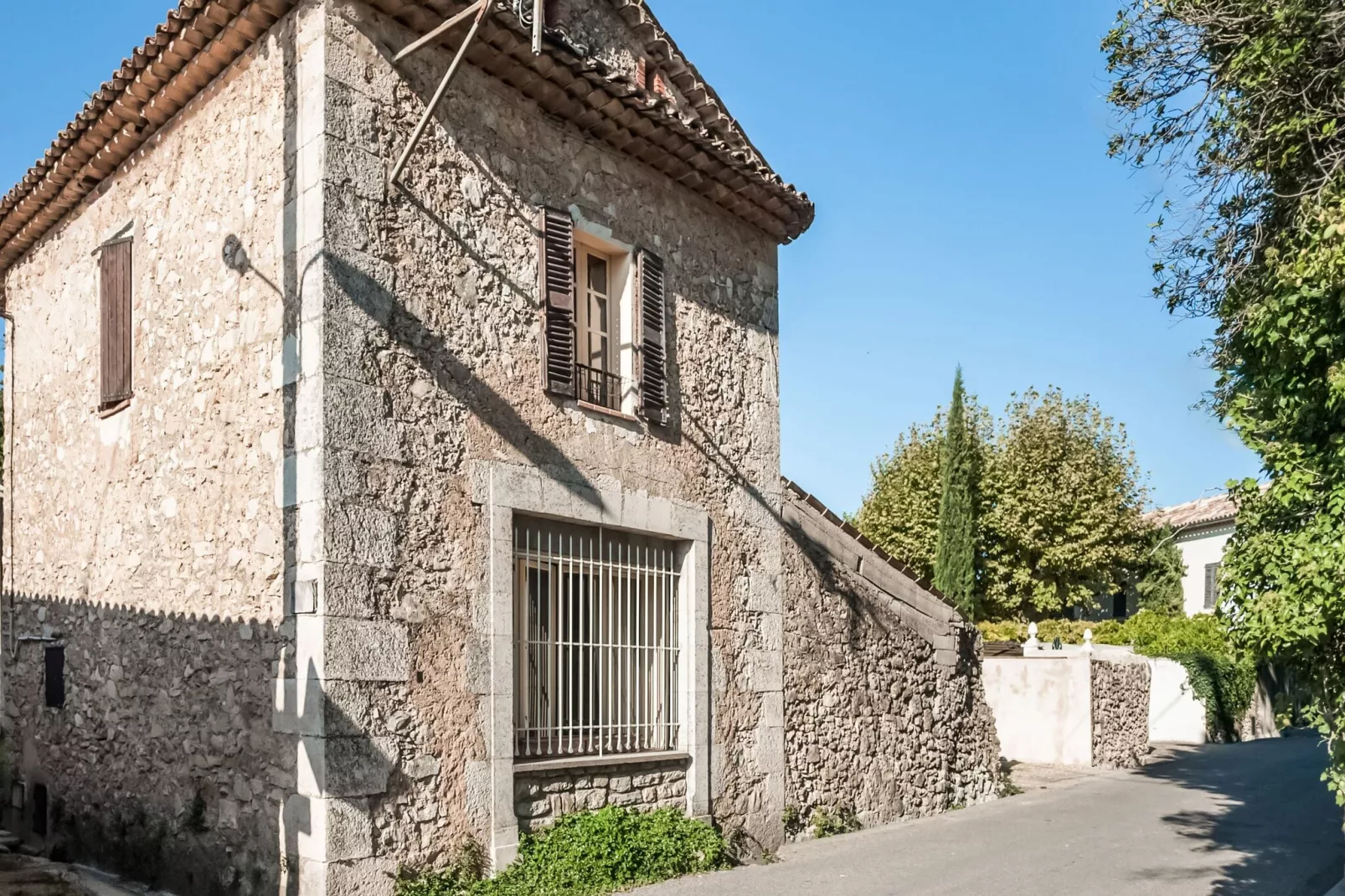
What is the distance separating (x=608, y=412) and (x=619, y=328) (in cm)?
78

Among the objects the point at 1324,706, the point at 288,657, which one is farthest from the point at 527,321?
the point at 1324,706

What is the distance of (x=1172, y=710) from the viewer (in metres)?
24.4

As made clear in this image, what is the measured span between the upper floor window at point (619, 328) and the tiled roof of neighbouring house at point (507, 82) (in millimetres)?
855

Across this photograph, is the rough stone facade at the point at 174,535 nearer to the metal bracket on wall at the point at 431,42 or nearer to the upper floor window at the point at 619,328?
the metal bracket on wall at the point at 431,42

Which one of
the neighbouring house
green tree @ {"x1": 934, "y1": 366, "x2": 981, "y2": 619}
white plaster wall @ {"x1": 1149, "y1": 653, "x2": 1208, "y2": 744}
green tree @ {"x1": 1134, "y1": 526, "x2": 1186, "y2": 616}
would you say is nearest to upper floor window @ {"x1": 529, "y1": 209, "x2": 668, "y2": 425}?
white plaster wall @ {"x1": 1149, "y1": 653, "x2": 1208, "y2": 744}

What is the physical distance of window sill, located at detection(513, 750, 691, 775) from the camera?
7555 millimetres

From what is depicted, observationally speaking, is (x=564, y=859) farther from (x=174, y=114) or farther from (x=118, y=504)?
(x=174, y=114)

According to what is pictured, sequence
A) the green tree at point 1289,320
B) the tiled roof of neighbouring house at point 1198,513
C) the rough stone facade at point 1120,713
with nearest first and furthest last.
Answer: the green tree at point 1289,320 → the rough stone facade at point 1120,713 → the tiled roof of neighbouring house at point 1198,513

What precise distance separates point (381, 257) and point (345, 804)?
10.4ft

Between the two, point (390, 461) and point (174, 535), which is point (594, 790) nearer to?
point (390, 461)

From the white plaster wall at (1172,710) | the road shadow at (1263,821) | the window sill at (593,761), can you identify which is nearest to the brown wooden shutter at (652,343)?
the window sill at (593,761)

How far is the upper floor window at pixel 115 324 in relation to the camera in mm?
8500

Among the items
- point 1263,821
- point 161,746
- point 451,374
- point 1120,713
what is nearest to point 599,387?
point 451,374

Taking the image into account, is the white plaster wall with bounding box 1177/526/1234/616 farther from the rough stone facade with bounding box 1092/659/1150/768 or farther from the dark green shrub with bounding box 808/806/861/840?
the dark green shrub with bounding box 808/806/861/840
